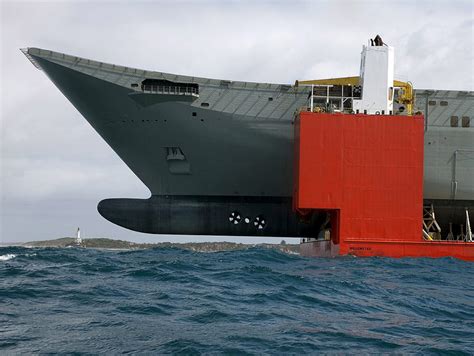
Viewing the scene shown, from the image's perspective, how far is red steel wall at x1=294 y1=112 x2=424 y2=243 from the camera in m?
22.3

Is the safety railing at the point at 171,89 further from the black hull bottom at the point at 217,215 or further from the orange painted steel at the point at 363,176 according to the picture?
the orange painted steel at the point at 363,176

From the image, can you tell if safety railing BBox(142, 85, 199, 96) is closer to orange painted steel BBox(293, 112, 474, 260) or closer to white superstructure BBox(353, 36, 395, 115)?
orange painted steel BBox(293, 112, 474, 260)

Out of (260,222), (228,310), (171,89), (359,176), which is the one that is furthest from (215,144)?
(228,310)

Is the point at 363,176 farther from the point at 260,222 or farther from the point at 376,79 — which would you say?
the point at 260,222

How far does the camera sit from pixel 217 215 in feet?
88.3

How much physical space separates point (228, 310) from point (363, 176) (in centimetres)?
1359

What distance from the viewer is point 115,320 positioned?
29.2 feet

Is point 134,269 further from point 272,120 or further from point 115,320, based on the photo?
point 272,120

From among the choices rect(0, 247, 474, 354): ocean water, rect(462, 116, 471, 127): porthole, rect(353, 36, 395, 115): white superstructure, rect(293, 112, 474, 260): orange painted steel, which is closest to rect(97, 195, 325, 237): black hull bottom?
rect(293, 112, 474, 260): orange painted steel

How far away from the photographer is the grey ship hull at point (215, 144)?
25734 millimetres

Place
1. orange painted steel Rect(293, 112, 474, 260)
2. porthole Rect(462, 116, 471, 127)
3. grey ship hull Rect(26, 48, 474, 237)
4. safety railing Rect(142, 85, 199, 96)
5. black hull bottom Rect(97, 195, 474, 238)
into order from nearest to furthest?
orange painted steel Rect(293, 112, 474, 260) → safety railing Rect(142, 85, 199, 96) → grey ship hull Rect(26, 48, 474, 237) → porthole Rect(462, 116, 471, 127) → black hull bottom Rect(97, 195, 474, 238)

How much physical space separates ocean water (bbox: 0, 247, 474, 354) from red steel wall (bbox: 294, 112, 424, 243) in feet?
20.2

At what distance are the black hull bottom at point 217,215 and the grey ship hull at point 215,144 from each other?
42 millimetres

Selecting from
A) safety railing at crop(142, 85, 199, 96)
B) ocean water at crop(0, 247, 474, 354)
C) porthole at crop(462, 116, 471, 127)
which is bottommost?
ocean water at crop(0, 247, 474, 354)
